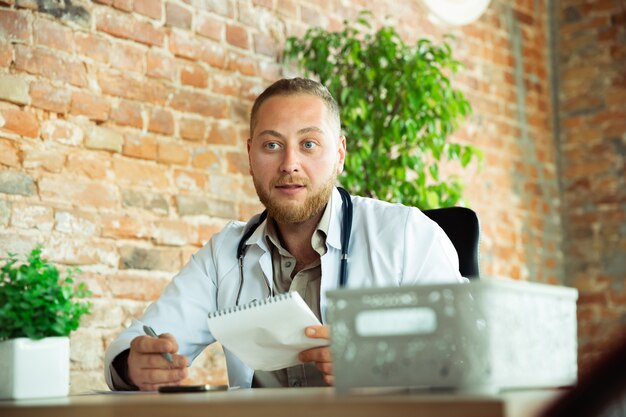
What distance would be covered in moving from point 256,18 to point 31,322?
2525mm

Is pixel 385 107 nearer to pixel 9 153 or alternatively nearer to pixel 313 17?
pixel 313 17

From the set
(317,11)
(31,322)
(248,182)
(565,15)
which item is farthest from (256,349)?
(565,15)

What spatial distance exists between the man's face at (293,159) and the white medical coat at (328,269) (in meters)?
0.07

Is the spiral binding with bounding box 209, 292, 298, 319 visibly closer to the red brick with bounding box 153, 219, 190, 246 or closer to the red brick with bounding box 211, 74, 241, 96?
the red brick with bounding box 153, 219, 190, 246

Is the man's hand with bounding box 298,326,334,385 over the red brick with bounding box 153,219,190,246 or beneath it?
beneath

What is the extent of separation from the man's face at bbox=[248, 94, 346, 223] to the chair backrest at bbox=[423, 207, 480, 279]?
1.12 ft

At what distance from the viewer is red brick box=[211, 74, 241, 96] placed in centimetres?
356

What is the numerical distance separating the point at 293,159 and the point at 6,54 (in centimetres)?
111

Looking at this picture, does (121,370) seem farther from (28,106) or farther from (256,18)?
(256,18)

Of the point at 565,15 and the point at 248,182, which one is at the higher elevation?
the point at 565,15

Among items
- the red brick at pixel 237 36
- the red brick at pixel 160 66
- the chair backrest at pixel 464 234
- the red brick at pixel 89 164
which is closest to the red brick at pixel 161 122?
the red brick at pixel 160 66

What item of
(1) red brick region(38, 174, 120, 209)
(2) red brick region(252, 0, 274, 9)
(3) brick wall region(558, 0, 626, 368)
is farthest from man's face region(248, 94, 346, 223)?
(3) brick wall region(558, 0, 626, 368)

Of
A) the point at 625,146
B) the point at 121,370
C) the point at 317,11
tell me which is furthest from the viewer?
the point at 625,146

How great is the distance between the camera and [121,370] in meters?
1.95
